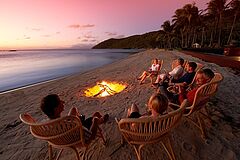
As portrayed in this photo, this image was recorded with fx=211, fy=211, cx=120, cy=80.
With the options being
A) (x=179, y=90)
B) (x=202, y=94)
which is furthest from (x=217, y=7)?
(x=202, y=94)

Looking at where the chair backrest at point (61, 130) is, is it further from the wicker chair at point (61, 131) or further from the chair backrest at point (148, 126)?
the chair backrest at point (148, 126)

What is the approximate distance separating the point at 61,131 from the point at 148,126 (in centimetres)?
114

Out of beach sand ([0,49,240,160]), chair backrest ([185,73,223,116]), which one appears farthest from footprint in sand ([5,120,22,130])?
chair backrest ([185,73,223,116])

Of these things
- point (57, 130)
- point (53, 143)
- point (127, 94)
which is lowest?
point (127, 94)

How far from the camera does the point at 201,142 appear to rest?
145 inches

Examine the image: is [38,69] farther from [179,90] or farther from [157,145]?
[157,145]

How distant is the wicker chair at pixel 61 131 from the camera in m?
2.67

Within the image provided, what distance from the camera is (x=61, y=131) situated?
110 inches

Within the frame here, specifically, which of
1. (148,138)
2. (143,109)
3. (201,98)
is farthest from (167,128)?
(143,109)

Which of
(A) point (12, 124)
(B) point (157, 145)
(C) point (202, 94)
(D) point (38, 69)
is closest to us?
(C) point (202, 94)

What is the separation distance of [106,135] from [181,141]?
1423 mm

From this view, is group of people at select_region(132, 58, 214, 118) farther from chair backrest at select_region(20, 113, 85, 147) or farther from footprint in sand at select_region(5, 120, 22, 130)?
footprint in sand at select_region(5, 120, 22, 130)

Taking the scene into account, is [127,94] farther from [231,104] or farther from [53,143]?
[53,143]

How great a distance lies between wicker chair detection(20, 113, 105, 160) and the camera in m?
2.67
